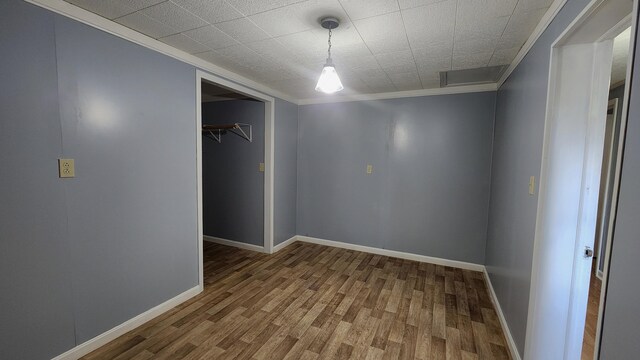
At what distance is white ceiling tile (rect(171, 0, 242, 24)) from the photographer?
1597 mm

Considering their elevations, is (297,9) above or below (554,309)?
above

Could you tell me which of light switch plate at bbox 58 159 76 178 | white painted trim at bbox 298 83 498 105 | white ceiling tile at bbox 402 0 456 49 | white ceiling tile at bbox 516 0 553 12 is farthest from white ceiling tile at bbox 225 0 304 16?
white painted trim at bbox 298 83 498 105

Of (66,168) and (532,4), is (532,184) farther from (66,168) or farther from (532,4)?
(66,168)

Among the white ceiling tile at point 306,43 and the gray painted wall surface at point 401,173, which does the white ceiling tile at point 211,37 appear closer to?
the white ceiling tile at point 306,43

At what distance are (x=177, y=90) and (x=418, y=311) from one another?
306 centimetres

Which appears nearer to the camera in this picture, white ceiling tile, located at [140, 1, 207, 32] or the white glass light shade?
white ceiling tile, located at [140, 1, 207, 32]

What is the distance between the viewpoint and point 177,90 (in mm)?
2352

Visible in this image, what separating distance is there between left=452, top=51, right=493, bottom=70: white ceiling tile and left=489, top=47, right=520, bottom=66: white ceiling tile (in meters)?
0.04

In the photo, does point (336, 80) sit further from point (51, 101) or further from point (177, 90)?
point (51, 101)

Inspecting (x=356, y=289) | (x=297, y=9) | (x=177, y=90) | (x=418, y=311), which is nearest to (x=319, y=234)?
(x=356, y=289)

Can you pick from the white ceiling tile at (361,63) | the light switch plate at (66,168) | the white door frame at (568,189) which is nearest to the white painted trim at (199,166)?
the light switch plate at (66,168)

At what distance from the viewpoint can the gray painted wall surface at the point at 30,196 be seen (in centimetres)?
144

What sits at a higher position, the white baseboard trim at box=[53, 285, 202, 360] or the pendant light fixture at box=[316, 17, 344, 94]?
the pendant light fixture at box=[316, 17, 344, 94]

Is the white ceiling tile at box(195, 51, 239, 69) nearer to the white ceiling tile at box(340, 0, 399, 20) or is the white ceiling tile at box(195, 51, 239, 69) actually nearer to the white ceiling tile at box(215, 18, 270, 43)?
the white ceiling tile at box(215, 18, 270, 43)
